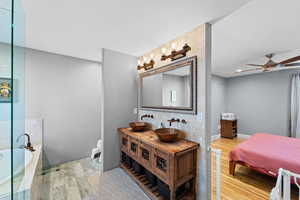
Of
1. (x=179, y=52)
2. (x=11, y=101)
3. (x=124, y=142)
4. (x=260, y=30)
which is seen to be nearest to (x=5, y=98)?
(x=11, y=101)

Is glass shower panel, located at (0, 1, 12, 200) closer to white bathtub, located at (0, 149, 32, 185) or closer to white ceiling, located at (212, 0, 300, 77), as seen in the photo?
white bathtub, located at (0, 149, 32, 185)

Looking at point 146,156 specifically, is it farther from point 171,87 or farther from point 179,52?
point 179,52

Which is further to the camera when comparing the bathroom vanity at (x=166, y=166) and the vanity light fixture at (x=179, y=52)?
the vanity light fixture at (x=179, y=52)

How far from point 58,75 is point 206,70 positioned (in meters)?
2.92

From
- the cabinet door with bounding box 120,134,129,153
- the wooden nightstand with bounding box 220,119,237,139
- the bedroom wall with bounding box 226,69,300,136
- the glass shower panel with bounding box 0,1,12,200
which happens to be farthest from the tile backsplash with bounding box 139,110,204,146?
the bedroom wall with bounding box 226,69,300,136

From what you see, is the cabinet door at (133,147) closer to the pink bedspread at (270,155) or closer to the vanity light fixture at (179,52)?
the vanity light fixture at (179,52)

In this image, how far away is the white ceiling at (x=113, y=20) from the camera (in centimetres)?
132

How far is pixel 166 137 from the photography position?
169cm

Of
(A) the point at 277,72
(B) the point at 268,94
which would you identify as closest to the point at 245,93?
(B) the point at 268,94

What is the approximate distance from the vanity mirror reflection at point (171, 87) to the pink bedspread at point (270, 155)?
5.37ft

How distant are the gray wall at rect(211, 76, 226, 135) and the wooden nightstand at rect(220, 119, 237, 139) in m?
0.19

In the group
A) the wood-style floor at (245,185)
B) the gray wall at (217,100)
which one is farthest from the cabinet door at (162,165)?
the gray wall at (217,100)

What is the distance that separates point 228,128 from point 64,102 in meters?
5.55

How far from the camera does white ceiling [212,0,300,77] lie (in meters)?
1.40
